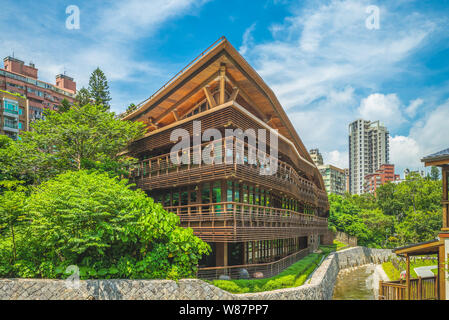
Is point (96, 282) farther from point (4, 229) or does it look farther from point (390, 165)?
point (390, 165)

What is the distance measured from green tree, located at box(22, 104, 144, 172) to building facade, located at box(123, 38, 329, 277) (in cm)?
262

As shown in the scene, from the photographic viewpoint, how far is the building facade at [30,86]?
6194 centimetres

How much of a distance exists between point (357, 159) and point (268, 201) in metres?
164

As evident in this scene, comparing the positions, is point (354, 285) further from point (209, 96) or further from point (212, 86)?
point (212, 86)

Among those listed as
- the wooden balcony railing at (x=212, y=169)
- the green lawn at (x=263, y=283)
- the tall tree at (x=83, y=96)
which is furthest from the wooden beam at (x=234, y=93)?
the tall tree at (x=83, y=96)

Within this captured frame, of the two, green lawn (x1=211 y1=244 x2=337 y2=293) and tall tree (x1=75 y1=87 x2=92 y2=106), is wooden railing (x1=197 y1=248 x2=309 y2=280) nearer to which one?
green lawn (x1=211 y1=244 x2=337 y2=293)

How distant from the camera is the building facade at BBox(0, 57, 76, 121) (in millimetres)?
61938

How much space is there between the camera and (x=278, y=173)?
23219mm

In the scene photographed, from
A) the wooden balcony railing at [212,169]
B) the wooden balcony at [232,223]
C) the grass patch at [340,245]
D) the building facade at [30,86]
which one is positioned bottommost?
the grass patch at [340,245]

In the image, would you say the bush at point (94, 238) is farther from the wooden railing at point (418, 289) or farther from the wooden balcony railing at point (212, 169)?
the wooden railing at point (418, 289)

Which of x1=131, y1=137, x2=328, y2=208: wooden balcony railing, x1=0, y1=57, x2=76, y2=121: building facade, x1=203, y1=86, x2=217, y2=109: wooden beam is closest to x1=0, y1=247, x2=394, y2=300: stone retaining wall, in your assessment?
x1=131, y1=137, x2=328, y2=208: wooden balcony railing

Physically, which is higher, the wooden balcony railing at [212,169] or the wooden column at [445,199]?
the wooden balcony railing at [212,169]

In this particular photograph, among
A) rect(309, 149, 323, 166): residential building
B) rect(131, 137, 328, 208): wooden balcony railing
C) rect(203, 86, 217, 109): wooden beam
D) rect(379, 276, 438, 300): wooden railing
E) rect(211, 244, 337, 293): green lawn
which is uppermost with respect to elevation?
rect(309, 149, 323, 166): residential building

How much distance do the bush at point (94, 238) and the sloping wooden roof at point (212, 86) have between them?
29.2 feet
